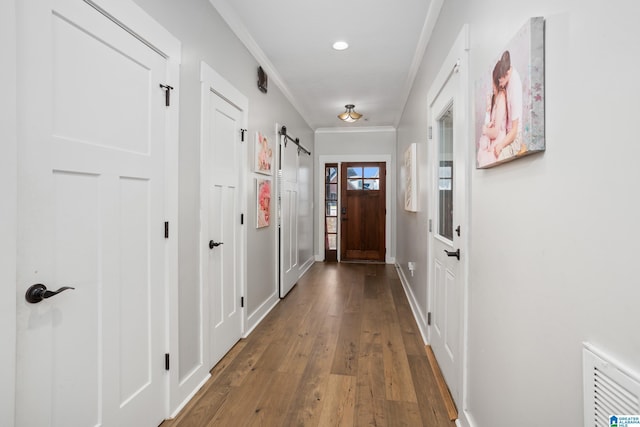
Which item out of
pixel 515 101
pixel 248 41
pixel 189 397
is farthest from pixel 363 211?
pixel 515 101

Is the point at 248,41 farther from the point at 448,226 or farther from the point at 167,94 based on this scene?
the point at 448,226

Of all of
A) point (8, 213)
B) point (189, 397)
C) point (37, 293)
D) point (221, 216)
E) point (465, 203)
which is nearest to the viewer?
point (8, 213)

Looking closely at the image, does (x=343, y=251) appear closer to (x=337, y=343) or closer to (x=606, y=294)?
(x=337, y=343)

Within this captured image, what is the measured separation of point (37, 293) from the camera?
110 cm

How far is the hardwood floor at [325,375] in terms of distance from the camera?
6.00 ft

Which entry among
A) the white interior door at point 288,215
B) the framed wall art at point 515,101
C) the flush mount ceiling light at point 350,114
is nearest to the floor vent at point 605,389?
the framed wall art at point 515,101

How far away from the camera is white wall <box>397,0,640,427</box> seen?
639 millimetres

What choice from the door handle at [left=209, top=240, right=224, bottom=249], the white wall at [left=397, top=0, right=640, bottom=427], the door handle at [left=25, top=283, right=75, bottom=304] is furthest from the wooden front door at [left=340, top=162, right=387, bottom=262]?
the door handle at [left=25, top=283, right=75, bottom=304]

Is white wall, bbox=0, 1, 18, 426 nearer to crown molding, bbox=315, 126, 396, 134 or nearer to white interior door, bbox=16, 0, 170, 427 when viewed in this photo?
white interior door, bbox=16, 0, 170, 427

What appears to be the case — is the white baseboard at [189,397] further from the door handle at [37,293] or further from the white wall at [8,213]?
the door handle at [37,293]

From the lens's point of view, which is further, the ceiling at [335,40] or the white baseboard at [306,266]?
the white baseboard at [306,266]

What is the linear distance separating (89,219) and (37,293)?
32 cm

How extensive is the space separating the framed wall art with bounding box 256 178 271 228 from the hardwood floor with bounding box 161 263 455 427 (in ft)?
3.29

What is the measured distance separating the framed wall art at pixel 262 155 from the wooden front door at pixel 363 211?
10.6ft
